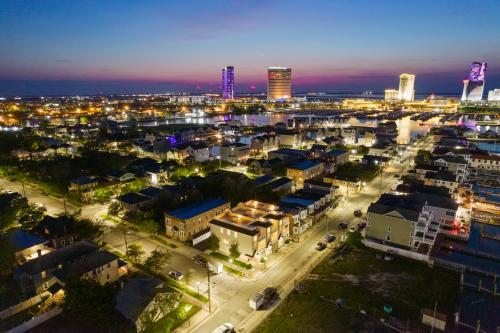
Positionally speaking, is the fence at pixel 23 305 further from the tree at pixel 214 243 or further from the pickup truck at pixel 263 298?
the pickup truck at pixel 263 298

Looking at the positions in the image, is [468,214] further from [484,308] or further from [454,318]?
[454,318]

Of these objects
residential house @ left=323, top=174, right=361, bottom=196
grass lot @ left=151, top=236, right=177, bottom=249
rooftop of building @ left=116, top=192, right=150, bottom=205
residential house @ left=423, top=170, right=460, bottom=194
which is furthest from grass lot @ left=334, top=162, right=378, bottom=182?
A: grass lot @ left=151, top=236, right=177, bottom=249

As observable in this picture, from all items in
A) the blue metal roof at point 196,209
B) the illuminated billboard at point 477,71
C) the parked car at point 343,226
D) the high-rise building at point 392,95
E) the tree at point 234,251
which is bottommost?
the parked car at point 343,226

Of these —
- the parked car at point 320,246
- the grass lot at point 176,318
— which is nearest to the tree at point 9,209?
the grass lot at point 176,318

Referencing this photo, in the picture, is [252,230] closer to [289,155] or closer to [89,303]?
[89,303]

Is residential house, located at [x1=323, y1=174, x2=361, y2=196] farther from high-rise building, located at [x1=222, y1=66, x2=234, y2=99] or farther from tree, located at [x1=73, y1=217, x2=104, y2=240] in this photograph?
high-rise building, located at [x1=222, y1=66, x2=234, y2=99]

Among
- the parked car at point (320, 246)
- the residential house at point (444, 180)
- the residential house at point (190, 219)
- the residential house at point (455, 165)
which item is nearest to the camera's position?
the parked car at point (320, 246)

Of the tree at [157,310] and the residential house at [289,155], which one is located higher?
the residential house at [289,155]
